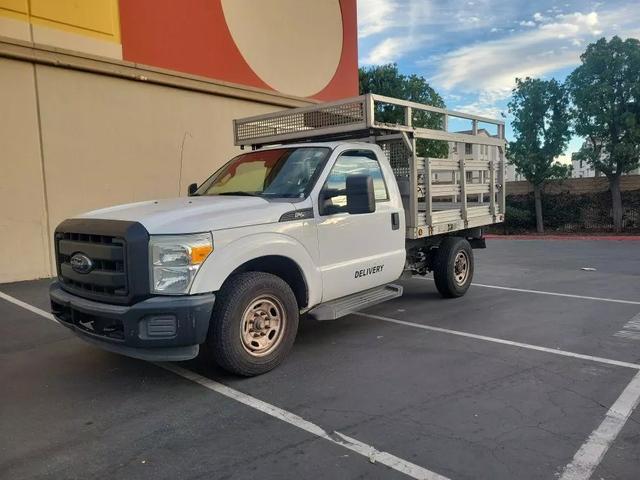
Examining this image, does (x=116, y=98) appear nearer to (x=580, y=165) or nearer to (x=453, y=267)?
(x=453, y=267)

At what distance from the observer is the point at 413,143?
21.4 feet

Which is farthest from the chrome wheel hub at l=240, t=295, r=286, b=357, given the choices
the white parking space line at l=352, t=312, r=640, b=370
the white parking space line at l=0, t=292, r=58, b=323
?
the white parking space line at l=0, t=292, r=58, b=323

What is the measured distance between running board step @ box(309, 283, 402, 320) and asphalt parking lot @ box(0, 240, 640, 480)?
43 centimetres

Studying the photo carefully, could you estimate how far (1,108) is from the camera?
8.76 m

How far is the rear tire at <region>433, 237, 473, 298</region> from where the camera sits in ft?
24.5

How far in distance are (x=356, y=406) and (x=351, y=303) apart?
5.35 ft

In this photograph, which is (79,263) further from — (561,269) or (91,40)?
(561,269)

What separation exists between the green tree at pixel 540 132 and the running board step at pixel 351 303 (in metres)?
19.0

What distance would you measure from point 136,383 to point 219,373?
717 millimetres

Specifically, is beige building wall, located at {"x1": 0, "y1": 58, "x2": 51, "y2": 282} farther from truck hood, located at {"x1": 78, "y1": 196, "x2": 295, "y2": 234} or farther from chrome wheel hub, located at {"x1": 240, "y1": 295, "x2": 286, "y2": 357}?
chrome wheel hub, located at {"x1": 240, "y1": 295, "x2": 286, "y2": 357}

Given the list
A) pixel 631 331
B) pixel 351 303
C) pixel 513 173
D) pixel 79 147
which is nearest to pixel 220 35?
pixel 79 147

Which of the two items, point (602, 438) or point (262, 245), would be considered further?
point (262, 245)

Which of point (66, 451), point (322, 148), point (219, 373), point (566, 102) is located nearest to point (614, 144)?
point (566, 102)

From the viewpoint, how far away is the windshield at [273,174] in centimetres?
511
